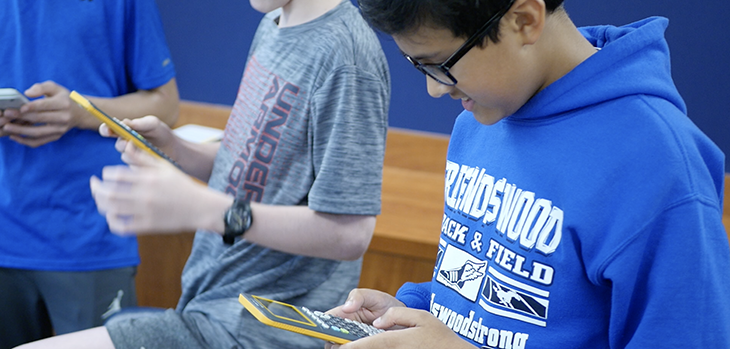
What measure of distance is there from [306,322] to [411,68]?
1775 mm

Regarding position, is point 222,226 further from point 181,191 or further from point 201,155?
point 201,155

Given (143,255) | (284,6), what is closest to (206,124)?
(143,255)

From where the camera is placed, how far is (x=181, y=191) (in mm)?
944

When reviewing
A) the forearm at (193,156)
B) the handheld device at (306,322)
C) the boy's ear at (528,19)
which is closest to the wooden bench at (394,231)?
the forearm at (193,156)

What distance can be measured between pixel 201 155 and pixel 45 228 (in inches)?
14.6

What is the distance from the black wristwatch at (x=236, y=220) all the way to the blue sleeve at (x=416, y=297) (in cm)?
27

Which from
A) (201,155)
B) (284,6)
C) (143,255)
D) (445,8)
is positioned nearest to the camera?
(445,8)

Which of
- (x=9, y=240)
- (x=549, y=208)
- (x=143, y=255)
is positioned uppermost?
(x=549, y=208)

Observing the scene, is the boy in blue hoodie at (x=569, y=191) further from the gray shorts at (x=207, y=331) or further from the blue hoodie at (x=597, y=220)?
the gray shorts at (x=207, y=331)

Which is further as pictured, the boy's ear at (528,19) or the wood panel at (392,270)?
the wood panel at (392,270)

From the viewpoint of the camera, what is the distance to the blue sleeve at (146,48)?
1367 millimetres

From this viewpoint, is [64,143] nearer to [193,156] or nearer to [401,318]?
[193,156]

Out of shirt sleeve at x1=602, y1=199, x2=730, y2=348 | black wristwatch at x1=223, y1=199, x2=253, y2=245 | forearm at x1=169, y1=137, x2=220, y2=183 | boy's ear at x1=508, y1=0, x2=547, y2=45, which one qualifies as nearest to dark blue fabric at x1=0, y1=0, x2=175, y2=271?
forearm at x1=169, y1=137, x2=220, y2=183

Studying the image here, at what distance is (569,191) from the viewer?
0.71m
